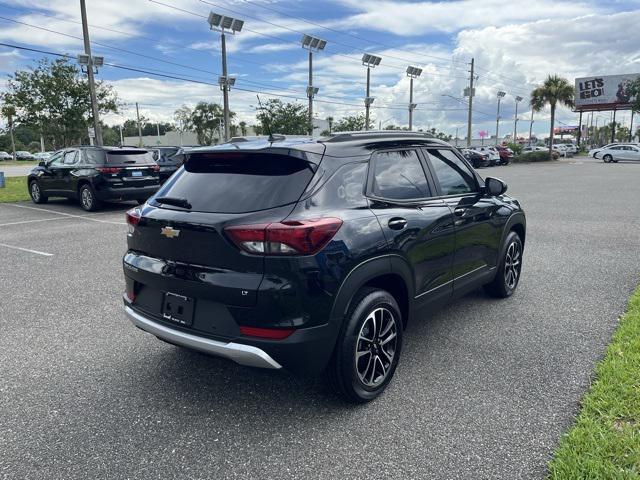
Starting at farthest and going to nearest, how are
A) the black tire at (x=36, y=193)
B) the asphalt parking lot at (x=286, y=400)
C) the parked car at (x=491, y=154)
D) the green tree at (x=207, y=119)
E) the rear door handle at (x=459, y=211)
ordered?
1. the green tree at (x=207, y=119)
2. the parked car at (x=491, y=154)
3. the black tire at (x=36, y=193)
4. the rear door handle at (x=459, y=211)
5. the asphalt parking lot at (x=286, y=400)

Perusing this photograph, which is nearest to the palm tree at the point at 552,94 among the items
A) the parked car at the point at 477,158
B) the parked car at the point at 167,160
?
the parked car at the point at 477,158

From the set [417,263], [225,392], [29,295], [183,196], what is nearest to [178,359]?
[225,392]

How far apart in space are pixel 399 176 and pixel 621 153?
47.8 m

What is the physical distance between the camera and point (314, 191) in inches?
116

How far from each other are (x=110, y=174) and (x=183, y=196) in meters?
10.3

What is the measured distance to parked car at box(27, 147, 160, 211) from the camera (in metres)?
12.5

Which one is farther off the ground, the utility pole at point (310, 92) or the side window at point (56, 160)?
the utility pole at point (310, 92)

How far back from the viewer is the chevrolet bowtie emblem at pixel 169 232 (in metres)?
3.08

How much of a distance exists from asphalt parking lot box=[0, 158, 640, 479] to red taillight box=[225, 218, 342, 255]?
2.49 ft

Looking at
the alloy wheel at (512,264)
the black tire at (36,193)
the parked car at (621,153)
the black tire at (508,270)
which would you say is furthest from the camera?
the parked car at (621,153)

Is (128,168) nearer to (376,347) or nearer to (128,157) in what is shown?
(128,157)

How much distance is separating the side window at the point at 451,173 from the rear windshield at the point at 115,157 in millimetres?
10354

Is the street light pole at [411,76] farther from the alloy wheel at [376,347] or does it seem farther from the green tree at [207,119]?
the alloy wheel at [376,347]

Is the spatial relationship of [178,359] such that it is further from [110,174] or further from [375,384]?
[110,174]
